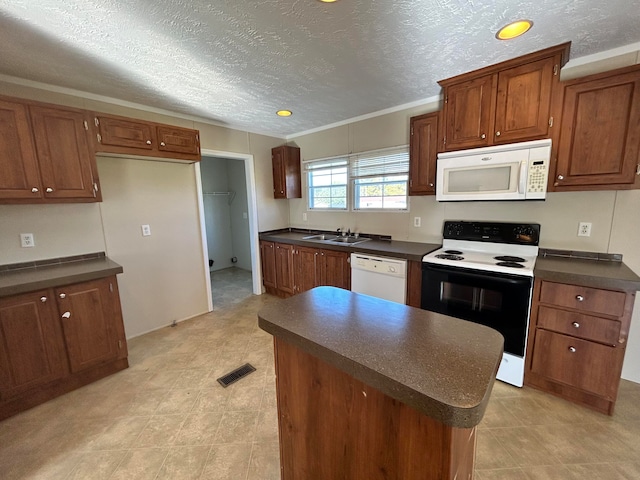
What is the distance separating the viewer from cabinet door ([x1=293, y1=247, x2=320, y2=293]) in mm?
3414

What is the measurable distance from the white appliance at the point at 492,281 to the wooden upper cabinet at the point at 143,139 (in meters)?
2.71

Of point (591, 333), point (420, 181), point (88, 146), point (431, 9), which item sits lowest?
point (591, 333)

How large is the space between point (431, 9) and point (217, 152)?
285 centimetres

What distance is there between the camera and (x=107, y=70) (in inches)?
79.9

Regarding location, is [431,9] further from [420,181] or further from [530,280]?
[530,280]

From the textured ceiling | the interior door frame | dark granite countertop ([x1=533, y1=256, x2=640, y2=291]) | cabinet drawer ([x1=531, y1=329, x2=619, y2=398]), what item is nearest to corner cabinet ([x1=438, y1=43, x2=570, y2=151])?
the textured ceiling

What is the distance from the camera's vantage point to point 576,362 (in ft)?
6.10

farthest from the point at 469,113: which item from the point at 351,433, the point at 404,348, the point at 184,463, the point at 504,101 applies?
the point at 184,463

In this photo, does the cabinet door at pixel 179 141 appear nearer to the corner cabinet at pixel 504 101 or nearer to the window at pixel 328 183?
the window at pixel 328 183

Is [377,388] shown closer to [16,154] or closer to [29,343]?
[29,343]

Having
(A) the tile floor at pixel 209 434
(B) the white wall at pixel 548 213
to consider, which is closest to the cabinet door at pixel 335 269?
(B) the white wall at pixel 548 213

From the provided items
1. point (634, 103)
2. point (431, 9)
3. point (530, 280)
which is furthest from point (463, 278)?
point (431, 9)

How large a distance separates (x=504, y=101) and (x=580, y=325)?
A: 176 centimetres

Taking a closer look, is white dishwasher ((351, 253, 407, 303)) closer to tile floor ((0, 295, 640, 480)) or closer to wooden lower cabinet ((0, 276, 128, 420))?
tile floor ((0, 295, 640, 480))
